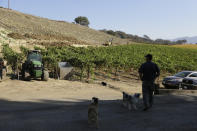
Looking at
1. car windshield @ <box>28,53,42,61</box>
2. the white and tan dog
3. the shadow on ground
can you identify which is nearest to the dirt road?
the shadow on ground

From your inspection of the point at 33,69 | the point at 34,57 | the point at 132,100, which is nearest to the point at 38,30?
the point at 34,57

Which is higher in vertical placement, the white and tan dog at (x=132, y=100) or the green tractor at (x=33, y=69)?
the green tractor at (x=33, y=69)

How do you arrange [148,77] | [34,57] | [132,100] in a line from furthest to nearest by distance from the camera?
[34,57] → [132,100] → [148,77]

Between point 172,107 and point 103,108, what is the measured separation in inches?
96.2

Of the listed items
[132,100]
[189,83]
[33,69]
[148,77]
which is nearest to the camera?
[148,77]

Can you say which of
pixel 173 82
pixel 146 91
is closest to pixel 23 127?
pixel 146 91

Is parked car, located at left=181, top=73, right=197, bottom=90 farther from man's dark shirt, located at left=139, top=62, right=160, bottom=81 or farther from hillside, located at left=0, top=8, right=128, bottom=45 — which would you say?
hillside, located at left=0, top=8, right=128, bottom=45

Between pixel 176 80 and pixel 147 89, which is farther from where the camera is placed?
pixel 176 80

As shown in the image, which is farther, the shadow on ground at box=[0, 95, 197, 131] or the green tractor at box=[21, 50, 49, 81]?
the green tractor at box=[21, 50, 49, 81]

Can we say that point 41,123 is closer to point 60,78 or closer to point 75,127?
point 75,127

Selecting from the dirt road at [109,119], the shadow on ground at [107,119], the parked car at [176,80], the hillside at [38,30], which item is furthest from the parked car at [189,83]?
the hillside at [38,30]

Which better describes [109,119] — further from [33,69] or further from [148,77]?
[33,69]

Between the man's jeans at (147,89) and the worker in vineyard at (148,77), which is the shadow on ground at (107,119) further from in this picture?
the worker in vineyard at (148,77)

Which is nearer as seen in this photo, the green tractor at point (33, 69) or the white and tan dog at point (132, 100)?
the white and tan dog at point (132, 100)
